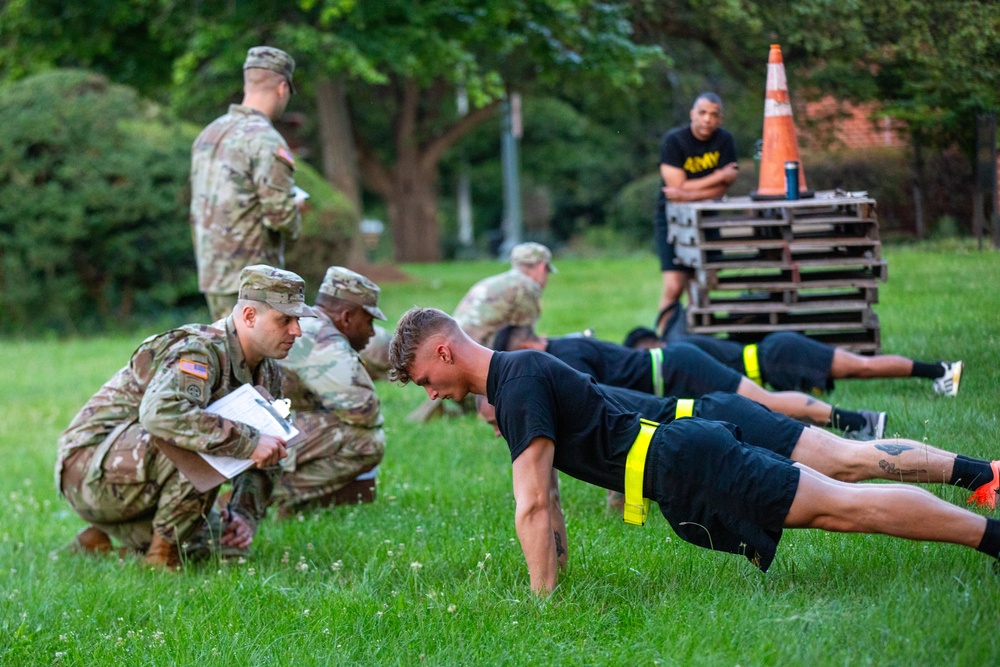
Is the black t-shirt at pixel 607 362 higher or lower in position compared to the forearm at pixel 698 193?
lower

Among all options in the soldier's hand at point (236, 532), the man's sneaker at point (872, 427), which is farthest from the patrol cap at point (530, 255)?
the soldier's hand at point (236, 532)

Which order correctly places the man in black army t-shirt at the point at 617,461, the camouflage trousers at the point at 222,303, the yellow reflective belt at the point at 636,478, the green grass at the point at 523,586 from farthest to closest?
the camouflage trousers at the point at 222,303, the yellow reflective belt at the point at 636,478, the man in black army t-shirt at the point at 617,461, the green grass at the point at 523,586

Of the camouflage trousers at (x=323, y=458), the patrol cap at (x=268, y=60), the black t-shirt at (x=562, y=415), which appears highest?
the patrol cap at (x=268, y=60)

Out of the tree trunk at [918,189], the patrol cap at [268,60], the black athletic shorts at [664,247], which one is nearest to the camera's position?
the tree trunk at [918,189]

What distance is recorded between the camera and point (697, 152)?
31.1 ft

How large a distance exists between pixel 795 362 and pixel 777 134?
2.16 m

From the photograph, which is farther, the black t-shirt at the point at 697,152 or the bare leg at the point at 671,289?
the bare leg at the point at 671,289

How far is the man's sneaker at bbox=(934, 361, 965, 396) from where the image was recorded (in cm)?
687

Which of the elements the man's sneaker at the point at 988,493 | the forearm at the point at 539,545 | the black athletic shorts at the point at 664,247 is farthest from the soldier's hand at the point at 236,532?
the black athletic shorts at the point at 664,247

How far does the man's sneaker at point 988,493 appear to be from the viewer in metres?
4.86

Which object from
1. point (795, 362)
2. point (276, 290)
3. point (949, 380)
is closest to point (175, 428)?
point (276, 290)

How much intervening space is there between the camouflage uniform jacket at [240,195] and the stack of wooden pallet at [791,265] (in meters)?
3.13

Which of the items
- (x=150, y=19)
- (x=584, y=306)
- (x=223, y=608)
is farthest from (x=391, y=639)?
(x=150, y=19)

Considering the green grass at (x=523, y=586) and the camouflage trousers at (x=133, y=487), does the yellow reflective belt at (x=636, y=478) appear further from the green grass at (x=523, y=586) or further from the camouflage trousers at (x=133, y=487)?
the camouflage trousers at (x=133, y=487)
